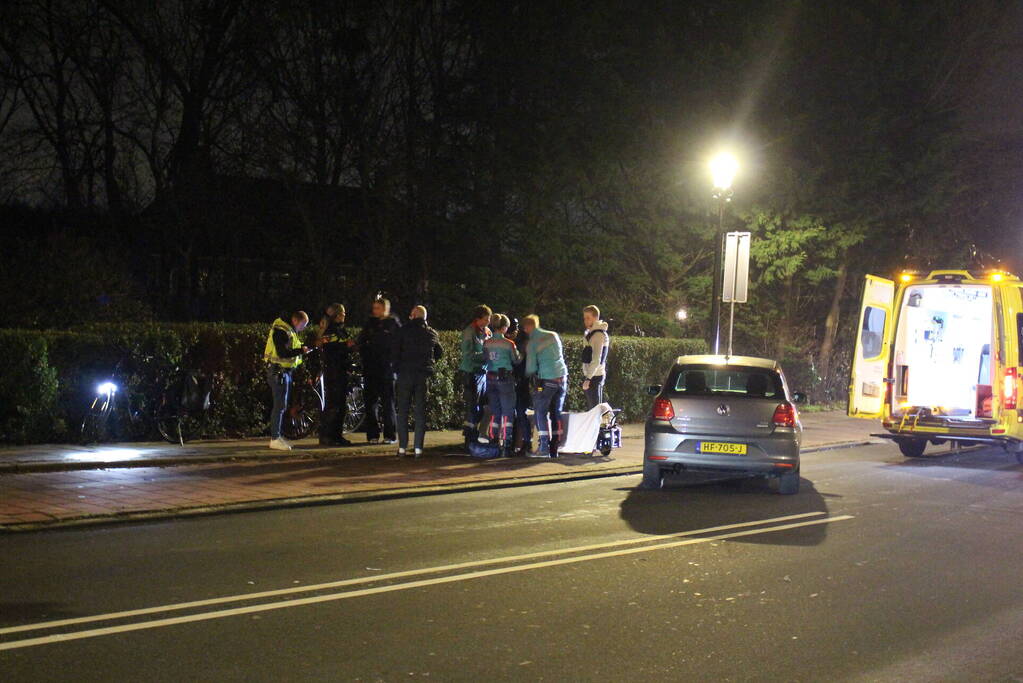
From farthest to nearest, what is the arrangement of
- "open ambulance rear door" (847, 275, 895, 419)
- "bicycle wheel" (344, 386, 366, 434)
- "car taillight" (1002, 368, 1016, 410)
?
"open ambulance rear door" (847, 275, 895, 419)
"bicycle wheel" (344, 386, 366, 434)
"car taillight" (1002, 368, 1016, 410)

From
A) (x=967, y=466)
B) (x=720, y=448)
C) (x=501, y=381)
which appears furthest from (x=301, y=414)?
(x=967, y=466)

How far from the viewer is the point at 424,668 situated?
18.3 feet

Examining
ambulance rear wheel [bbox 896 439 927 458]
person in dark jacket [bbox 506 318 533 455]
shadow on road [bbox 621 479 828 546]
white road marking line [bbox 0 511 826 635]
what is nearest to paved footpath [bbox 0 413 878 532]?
person in dark jacket [bbox 506 318 533 455]

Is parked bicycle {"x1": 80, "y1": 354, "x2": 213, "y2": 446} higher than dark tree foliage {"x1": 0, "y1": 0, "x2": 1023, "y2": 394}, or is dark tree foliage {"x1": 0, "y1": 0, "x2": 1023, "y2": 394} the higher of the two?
dark tree foliage {"x1": 0, "y1": 0, "x2": 1023, "y2": 394}

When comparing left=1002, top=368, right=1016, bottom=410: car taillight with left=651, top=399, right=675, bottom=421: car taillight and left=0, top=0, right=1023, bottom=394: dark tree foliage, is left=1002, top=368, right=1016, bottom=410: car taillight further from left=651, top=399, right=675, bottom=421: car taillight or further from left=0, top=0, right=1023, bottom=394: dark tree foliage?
left=0, top=0, right=1023, bottom=394: dark tree foliage

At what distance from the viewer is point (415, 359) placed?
14.4m

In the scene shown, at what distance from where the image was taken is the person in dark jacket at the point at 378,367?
1532cm

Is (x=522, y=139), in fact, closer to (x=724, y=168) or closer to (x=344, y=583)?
(x=724, y=168)

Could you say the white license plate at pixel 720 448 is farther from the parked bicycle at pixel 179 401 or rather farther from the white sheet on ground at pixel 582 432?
A: the parked bicycle at pixel 179 401

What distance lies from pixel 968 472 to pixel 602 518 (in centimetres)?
738

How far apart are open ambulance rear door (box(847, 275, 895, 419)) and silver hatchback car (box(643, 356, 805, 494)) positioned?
5.41m

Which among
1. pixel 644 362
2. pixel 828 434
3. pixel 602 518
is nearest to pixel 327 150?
pixel 644 362

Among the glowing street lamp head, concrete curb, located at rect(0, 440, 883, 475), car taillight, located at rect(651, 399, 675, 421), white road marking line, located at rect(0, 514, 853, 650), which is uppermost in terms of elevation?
the glowing street lamp head

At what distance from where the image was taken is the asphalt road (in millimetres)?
5715
